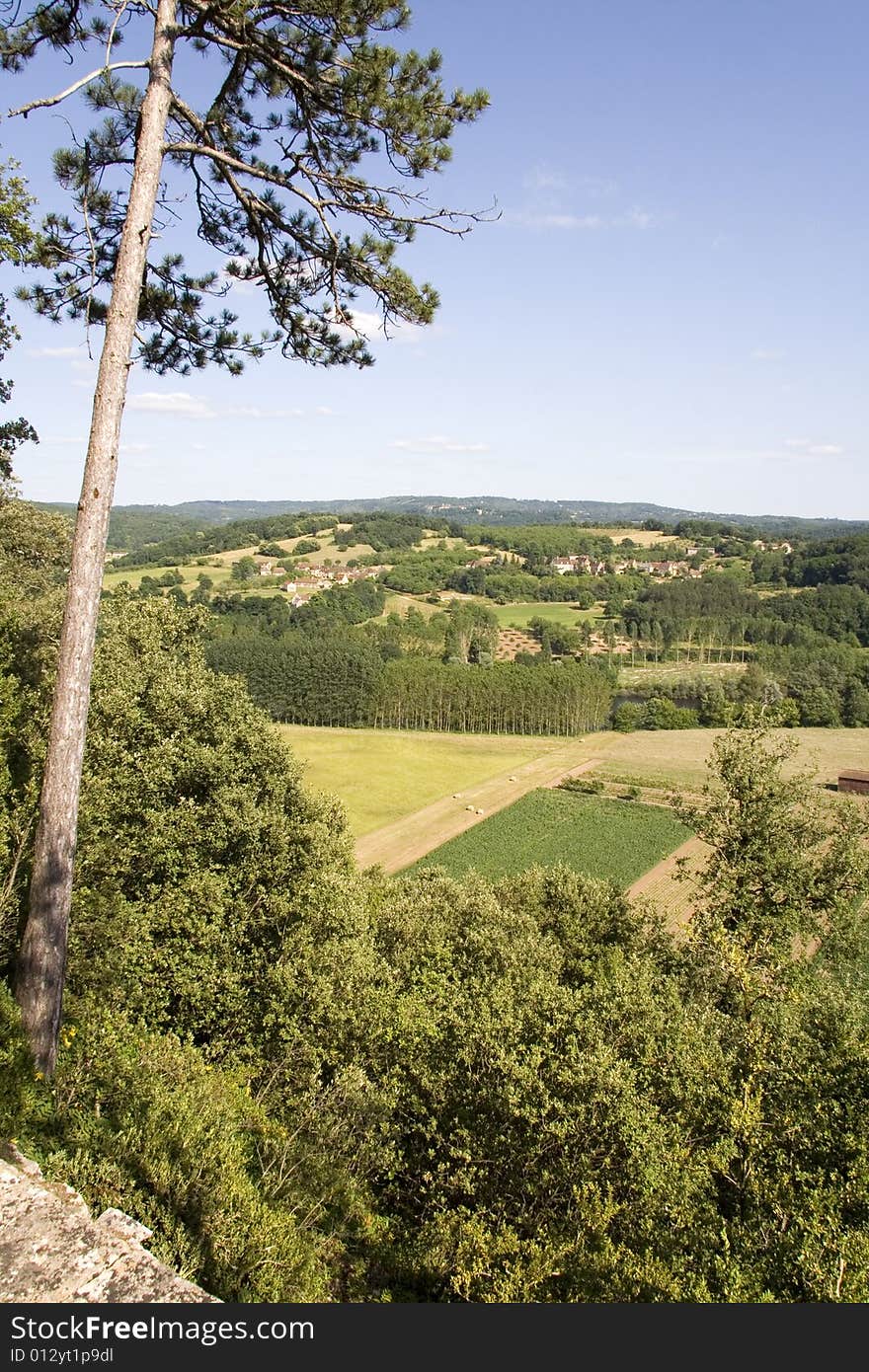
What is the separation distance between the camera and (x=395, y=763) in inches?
2906

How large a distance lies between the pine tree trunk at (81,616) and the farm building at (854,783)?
67248 mm

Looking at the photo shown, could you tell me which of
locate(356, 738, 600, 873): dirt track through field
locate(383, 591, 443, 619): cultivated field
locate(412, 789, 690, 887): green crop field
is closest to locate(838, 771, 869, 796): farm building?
locate(412, 789, 690, 887): green crop field

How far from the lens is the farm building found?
6319 cm

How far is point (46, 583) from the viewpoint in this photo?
2255 cm

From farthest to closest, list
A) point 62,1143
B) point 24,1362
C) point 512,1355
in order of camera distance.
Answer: point 62,1143 < point 512,1355 < point 24,1362

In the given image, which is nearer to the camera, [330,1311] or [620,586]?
[330,1311]

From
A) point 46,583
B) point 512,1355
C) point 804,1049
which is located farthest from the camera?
point 46,583

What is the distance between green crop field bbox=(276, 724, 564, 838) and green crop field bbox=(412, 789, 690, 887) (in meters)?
7.22

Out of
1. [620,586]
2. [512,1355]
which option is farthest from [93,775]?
[620,586]

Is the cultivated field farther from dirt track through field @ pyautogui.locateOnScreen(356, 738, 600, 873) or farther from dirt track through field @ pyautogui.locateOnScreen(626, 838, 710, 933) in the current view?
dirt track through field @ pyautogui.locateOnScreen(626, 838, 710, 933)

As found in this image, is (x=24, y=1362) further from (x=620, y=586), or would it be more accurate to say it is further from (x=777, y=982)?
(x=620, y=586)

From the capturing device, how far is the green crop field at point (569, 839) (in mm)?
47844

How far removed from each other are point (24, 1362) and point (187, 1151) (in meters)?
4.21

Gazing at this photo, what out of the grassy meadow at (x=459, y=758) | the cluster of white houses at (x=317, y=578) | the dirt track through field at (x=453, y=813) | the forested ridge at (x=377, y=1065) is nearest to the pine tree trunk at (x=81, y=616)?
the forested ridge at (x=377, y=1065)
